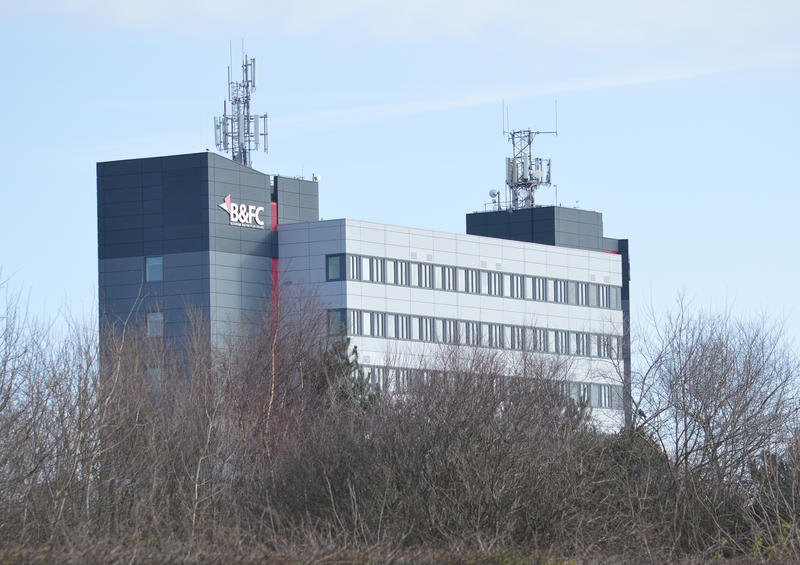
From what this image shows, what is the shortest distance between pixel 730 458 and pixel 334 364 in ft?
72.1

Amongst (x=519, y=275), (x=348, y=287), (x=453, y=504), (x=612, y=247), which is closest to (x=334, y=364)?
(x=453, y=504)

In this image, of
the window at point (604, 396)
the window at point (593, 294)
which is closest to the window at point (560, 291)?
the window at point (593, 294)

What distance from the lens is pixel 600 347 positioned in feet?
318

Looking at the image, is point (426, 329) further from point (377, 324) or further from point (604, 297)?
point (604, 297)

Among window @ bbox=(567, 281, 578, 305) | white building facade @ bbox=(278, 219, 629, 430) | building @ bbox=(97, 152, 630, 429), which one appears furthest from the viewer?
window @ bbox=(567, 281, 578, 305)

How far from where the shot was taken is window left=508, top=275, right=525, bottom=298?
95.3 m

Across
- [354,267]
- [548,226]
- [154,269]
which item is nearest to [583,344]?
[548,226]

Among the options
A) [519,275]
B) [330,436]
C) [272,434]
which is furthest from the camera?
[519,275]

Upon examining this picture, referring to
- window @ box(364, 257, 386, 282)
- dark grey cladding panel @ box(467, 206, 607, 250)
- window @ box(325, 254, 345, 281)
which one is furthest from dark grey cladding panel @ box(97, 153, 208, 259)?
dark grey cladding panel @ box(467, 206, 607, 250)

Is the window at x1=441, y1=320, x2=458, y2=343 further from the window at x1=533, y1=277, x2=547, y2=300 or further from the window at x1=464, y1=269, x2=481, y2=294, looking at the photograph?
the window at x1=533, y1=277, x2=547, y2=300

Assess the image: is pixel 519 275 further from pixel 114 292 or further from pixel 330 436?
pixel 330 436

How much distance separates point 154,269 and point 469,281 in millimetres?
20419

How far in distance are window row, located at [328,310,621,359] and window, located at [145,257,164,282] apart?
10.8 m

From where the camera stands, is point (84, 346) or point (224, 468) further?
point (84, 346)
